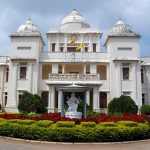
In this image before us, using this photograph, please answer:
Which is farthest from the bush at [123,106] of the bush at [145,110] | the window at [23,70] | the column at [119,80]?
the window at [23,70]

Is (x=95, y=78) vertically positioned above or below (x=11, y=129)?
above

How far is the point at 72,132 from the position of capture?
13711mm

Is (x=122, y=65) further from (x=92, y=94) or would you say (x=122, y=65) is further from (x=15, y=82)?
(x=15, y=82)

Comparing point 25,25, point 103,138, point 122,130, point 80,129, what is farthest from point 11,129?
point 25,25

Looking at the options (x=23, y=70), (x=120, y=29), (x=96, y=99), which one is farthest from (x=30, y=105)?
(x=120, y=29)

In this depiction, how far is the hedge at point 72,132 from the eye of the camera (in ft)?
45.0

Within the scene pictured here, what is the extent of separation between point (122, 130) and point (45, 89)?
22.5 metres

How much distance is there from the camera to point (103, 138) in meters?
13.9

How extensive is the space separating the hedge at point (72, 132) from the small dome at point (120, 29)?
73.6 feet

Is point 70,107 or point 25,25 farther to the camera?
point 25,25

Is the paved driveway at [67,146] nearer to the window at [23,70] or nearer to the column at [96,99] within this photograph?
the column at [96,99]

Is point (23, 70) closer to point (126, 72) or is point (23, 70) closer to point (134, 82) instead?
point (126, 72)

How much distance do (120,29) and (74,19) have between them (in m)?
8.21

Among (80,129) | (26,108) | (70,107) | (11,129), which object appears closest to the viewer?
(80,129)
